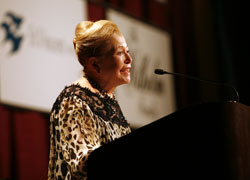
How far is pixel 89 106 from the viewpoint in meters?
1.98

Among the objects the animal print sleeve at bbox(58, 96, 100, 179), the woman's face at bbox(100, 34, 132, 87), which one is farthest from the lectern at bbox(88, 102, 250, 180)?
the woman's face at bbox(100, 34, 132, 87)

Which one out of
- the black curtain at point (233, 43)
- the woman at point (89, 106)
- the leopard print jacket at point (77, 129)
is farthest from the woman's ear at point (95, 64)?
the black curtain at point (233, 43)

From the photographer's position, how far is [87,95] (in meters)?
2.03

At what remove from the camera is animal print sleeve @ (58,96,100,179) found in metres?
1.81

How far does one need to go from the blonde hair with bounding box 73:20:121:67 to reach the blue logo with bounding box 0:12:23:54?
1.35 meters

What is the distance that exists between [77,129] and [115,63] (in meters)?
0.44

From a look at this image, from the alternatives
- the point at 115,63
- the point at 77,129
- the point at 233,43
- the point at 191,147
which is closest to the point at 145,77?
the point at 233,43

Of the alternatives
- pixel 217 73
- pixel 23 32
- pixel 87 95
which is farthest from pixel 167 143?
pixel 217 73

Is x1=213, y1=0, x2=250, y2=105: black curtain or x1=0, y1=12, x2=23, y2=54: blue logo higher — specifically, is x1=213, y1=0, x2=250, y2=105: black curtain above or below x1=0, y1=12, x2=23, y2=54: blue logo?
above

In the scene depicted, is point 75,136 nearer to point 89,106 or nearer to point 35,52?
point 89,106

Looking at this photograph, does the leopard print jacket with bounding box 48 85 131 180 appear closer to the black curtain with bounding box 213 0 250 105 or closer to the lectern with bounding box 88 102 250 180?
the lectern with bounding box 88 102 250 180

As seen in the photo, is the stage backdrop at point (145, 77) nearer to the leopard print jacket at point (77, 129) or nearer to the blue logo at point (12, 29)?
the blue logo at point (12, 29)

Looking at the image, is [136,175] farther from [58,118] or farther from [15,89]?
[15,89]

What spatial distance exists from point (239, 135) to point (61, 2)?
101 inches
